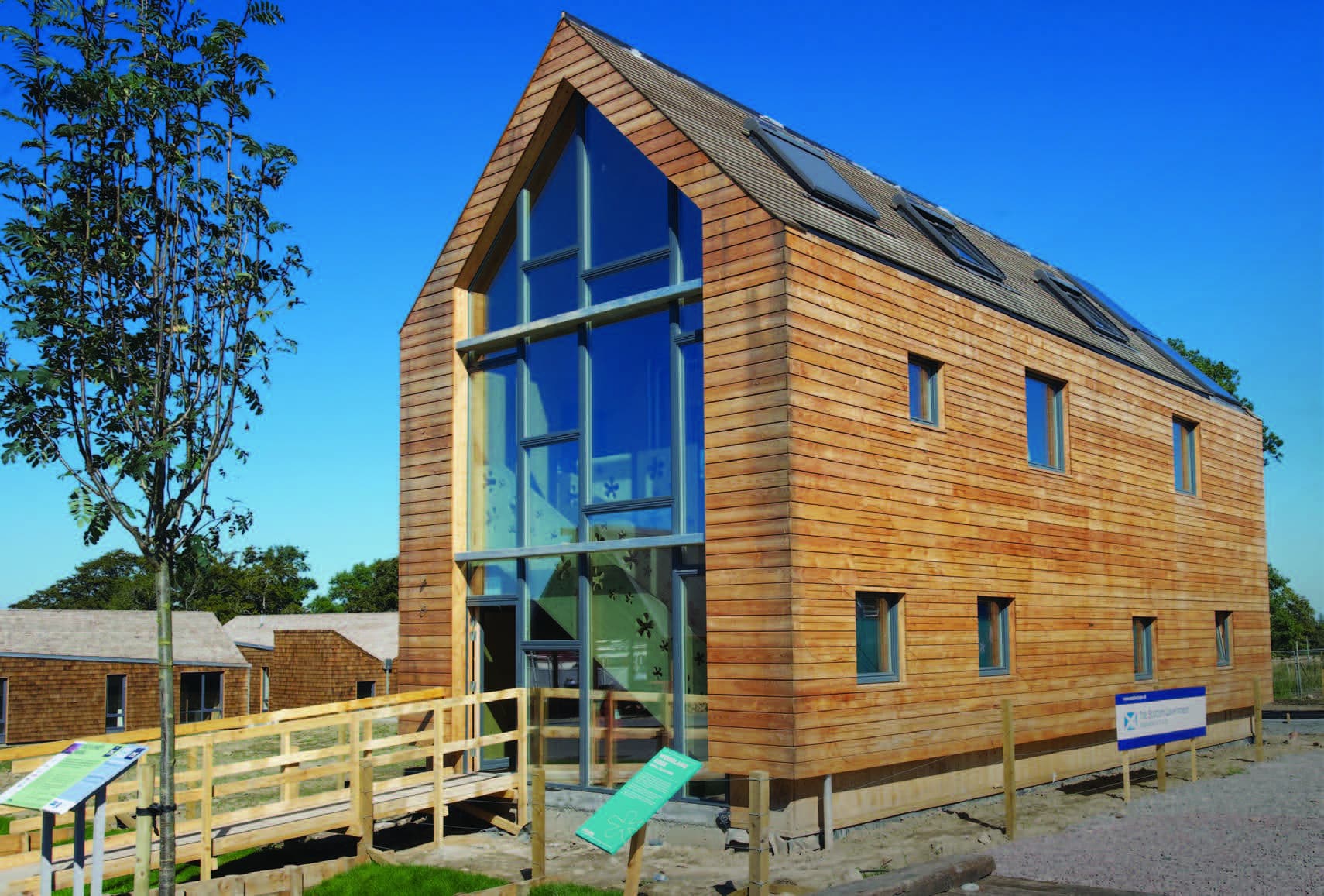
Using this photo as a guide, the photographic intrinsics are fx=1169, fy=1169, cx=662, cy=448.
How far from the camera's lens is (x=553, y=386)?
14461mm

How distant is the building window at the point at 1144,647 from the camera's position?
18547 mm

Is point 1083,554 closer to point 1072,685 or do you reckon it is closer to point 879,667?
point 1072,685

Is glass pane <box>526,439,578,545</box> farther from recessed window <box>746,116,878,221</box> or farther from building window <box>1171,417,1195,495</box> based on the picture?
building window <box>1171,417,1195,495</box>

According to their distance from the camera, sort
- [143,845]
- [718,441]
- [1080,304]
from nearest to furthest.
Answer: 1. [143,845]
2. [718,441]
3. [1080,304]

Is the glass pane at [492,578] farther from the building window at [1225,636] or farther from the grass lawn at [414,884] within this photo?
the building window at [1225,636]

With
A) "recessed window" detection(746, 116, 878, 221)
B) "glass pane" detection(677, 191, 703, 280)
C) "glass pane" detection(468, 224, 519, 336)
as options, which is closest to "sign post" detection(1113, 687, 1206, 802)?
"recessed window" detection(746, 116, 878, 221)

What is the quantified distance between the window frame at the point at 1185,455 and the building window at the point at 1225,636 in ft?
8.50

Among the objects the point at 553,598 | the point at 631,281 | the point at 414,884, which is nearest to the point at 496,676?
the point at 553,598

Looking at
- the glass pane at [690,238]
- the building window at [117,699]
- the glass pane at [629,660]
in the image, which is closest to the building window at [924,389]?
the glass pane at [690,238]

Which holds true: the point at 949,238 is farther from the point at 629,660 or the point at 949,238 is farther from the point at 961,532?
the point at 629,660

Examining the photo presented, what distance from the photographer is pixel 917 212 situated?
17.9 metres

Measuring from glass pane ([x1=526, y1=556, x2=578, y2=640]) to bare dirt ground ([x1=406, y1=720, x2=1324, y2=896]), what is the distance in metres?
2.05

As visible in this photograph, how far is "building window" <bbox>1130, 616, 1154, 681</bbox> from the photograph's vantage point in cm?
1855

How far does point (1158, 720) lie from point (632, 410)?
26.4 feet
